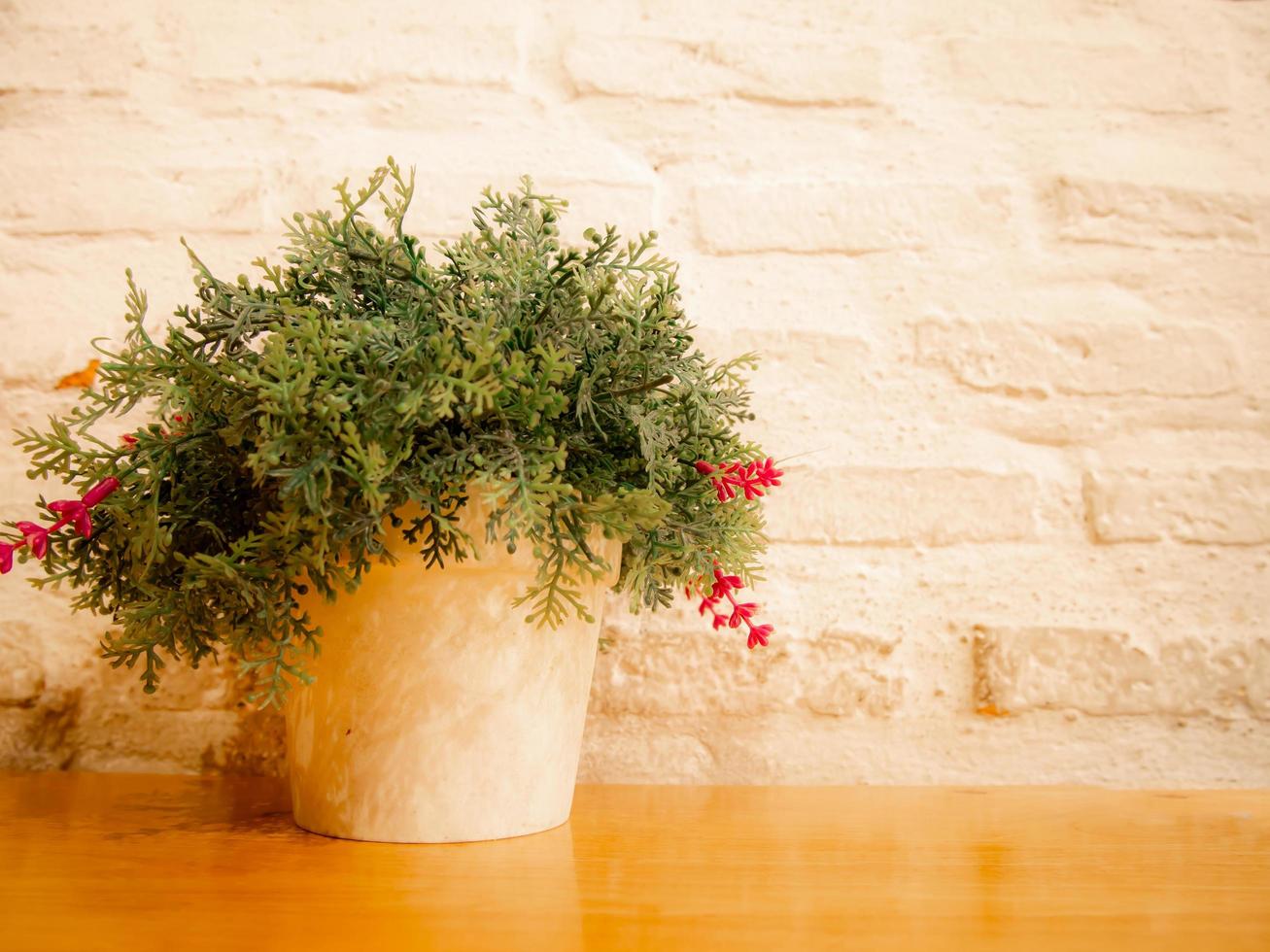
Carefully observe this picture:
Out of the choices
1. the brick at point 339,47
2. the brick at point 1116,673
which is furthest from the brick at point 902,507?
the brick at point 339,47

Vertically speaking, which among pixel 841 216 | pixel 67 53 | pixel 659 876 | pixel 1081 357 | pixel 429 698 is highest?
pixel 67 53

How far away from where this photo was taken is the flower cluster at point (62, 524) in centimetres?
62

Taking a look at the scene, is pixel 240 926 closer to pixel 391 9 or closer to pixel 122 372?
pixel 122 372

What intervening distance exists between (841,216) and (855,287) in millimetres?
76

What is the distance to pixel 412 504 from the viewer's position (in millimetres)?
641

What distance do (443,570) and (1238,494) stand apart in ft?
2.69

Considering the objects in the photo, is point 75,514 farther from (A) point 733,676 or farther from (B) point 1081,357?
(B) point 1081,357

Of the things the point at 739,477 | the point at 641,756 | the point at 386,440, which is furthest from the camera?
the point at 641,756

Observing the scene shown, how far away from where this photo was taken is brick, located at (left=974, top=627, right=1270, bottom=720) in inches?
37.1

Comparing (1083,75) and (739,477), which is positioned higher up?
(1083,75)

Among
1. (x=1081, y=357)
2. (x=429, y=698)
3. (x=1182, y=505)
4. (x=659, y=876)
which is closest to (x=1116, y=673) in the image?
(x=1182, y=505)

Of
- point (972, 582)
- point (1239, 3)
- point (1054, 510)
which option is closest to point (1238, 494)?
point (1054, 510)

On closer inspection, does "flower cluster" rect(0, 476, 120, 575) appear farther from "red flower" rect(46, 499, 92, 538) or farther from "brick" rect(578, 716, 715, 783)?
"brick" rect(578, 716, 715, 783)

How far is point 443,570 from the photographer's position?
64 centimetres
